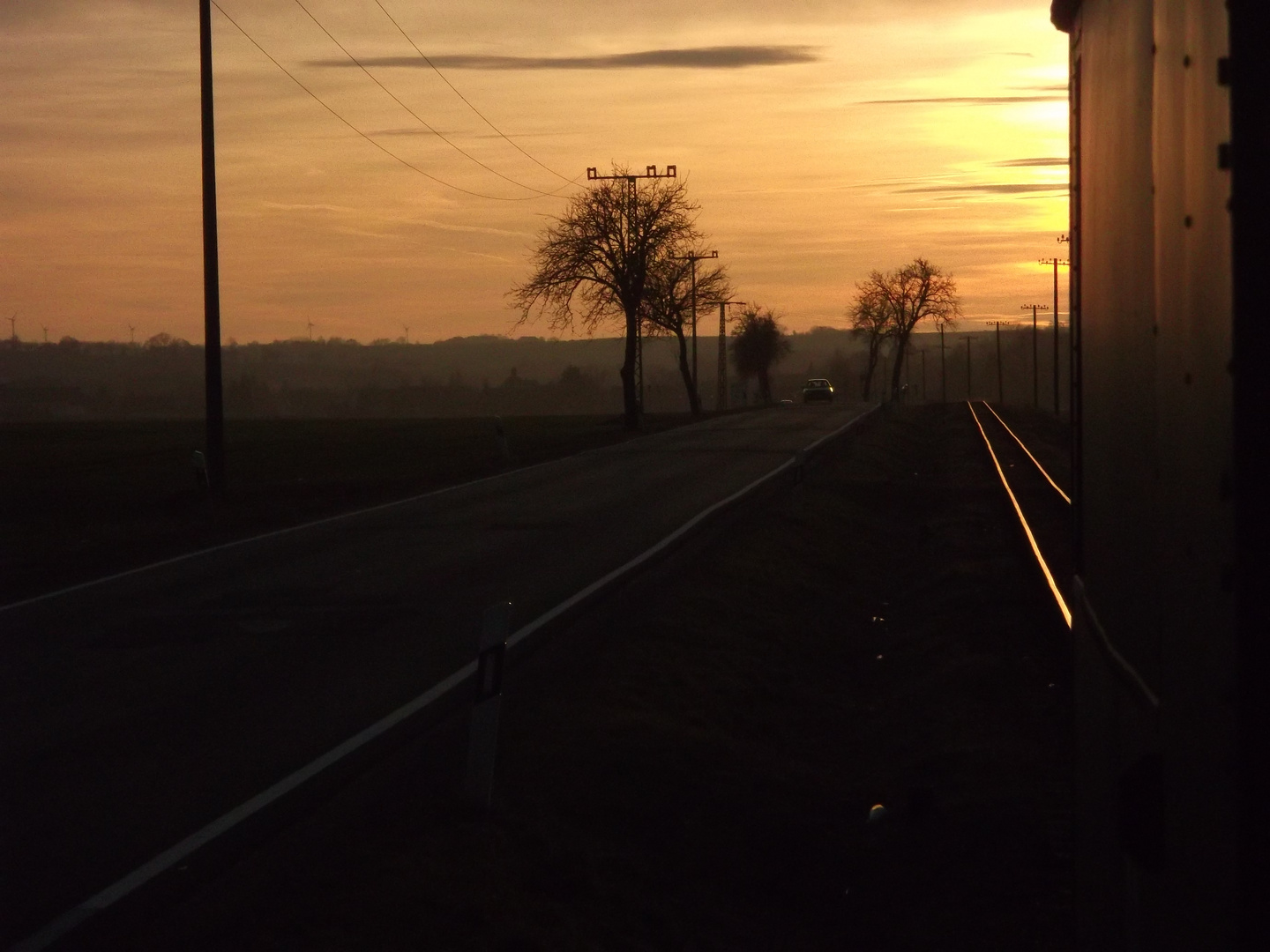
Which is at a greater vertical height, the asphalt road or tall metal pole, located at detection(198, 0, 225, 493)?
tall metal pole, located at detection(198, 0, 225, 493)

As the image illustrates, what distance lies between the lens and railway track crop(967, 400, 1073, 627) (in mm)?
13867

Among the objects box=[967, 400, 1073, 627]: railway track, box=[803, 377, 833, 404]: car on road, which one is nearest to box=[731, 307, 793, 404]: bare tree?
box=[803, 377, 833, 404]: car on road

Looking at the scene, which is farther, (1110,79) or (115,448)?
(115,448)

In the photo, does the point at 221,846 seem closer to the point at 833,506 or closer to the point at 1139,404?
the point at 1139,404

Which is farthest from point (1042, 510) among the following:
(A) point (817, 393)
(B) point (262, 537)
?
(A) point (817, 393)

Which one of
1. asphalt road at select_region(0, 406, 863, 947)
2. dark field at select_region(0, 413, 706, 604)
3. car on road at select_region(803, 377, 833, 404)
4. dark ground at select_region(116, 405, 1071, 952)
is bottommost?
dark ground at select_region(116, 405, 1071, 952)

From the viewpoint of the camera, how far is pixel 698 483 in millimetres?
23828

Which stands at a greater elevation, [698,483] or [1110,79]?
[1110,79]

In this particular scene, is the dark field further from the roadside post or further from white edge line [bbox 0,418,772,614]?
Answer: the roadside post

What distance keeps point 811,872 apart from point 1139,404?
4.59 meters

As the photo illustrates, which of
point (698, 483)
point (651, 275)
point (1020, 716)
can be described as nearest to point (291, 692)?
point (1020, 716)

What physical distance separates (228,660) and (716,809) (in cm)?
405

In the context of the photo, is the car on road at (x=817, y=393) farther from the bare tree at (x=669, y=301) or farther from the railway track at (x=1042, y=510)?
the railway track at (x=1042, y=510)

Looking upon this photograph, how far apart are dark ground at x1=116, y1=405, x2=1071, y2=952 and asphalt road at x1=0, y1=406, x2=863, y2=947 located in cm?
60
